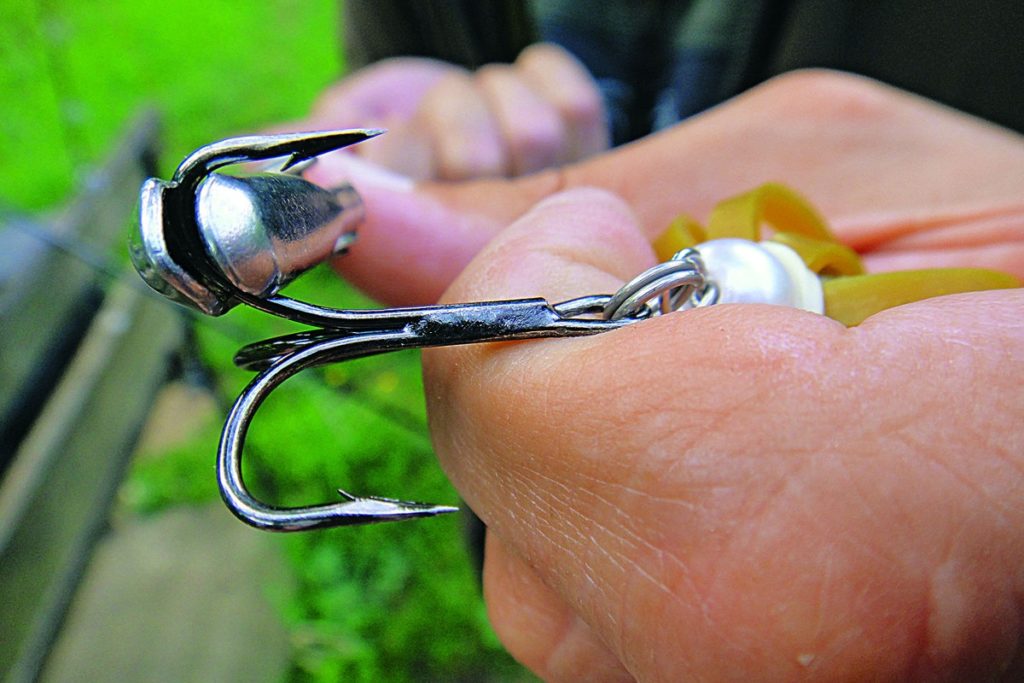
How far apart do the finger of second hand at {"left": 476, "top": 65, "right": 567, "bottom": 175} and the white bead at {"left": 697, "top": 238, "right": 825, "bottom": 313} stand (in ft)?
1.70

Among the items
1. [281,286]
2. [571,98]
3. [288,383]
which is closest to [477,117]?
[571,98]

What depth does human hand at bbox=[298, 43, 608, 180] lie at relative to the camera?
0.90m

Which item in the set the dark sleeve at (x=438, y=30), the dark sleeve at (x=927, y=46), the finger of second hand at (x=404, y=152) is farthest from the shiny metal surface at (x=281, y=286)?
the dark sleeve at (x=438, y=30)

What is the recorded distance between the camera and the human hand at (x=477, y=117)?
0.90 meters

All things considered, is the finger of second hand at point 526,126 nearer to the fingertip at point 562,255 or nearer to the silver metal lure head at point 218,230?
the fingertip at point 562,255

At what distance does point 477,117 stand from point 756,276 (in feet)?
1.82

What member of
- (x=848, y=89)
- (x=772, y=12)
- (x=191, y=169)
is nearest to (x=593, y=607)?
(x=191, y=169)

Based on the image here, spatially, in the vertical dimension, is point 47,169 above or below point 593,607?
below

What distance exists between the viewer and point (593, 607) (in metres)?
0.36

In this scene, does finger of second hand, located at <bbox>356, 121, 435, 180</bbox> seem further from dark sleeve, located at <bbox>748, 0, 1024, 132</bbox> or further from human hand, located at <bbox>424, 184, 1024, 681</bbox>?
human hand, located at <bbox>424, 184, 1024, 681</bbox>

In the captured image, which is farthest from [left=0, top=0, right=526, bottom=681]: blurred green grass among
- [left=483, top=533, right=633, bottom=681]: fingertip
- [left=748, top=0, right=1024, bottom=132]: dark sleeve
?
[left=748, top=0, right=1024, bottom=132]: dark sleeve

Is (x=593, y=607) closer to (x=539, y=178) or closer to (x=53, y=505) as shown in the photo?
(x=539, y=178)

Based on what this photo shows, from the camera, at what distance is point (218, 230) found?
32 cm

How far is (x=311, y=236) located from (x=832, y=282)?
322 millimetres
